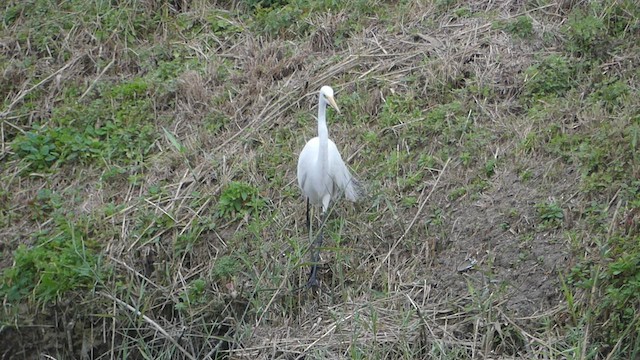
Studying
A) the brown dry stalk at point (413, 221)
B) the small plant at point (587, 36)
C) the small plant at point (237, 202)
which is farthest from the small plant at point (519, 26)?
the small plant at point (237, 202)

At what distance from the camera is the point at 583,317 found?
16.5 feet

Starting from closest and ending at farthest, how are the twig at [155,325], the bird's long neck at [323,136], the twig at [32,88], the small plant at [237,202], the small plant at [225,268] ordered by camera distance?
1. the twig at [155,325]
2. the bird's long neck at [323,136]
3. the small plant at [225,268]
4. the small plant at [237,202]
5. the twig at [32,88]

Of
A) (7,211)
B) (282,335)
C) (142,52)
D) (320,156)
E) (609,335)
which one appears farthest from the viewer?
(142,52)

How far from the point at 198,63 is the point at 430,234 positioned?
2.92m

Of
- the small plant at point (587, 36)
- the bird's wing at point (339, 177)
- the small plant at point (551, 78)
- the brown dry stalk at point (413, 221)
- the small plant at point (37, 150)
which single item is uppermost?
the small plant at point (587, 36)

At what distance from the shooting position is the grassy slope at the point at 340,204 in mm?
5410

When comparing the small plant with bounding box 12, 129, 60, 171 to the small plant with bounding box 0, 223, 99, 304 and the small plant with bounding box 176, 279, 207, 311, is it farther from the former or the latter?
the small plant with bounding box 176, 279, 207, 311

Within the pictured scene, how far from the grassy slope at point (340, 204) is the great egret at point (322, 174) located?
132 millimetres

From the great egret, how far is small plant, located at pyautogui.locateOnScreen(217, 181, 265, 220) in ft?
1.25

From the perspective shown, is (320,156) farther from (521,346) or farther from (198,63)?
(198,63)

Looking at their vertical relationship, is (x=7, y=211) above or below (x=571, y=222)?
below

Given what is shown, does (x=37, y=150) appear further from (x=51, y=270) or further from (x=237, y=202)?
(x=237, y=202)

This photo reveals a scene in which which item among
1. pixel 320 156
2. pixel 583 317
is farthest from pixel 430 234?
pixel 583 317

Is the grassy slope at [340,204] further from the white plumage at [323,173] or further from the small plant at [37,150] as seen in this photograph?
the white plumage at [323,173]
